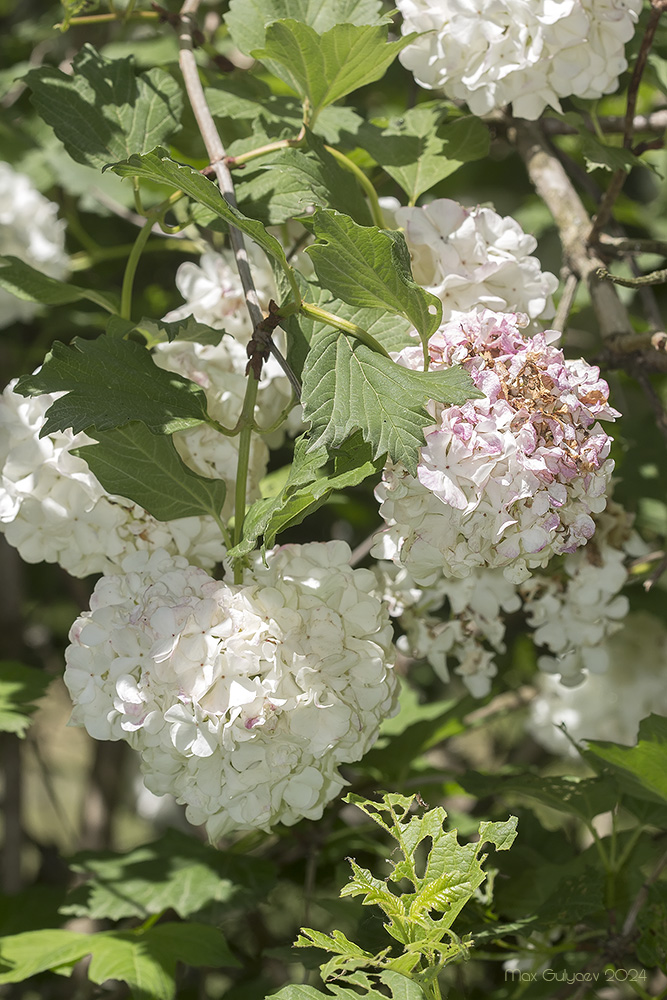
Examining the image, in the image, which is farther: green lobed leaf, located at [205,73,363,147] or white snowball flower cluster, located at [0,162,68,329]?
white snowball flower cluster, located at [0,162,68,329]

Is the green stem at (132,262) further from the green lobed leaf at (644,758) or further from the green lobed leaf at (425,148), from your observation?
the green lobed leaf at (644,758)

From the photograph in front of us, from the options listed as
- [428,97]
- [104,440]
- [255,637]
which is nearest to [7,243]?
[428,97]

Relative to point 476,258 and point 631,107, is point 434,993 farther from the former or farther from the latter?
point 631,107

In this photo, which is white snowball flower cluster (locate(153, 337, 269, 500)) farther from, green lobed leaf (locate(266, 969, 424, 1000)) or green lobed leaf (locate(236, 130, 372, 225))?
green lobed leaf (locate(266, 969, 424, 1000))

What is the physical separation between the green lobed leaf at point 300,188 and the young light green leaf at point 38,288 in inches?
8.2

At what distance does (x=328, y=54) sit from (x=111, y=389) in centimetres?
44

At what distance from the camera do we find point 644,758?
1.12 metres

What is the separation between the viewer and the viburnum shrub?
87 centimetres

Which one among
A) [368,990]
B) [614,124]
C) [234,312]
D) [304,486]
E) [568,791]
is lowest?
[568,791]

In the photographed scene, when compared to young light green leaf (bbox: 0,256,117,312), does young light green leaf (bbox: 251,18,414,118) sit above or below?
above

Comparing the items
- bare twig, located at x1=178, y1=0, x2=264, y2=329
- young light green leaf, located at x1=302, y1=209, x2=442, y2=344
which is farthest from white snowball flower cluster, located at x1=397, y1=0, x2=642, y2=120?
young light green leaf, located at x1=302, y1=209, x2=442, y2=344

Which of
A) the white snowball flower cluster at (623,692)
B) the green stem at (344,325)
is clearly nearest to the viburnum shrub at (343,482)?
the green stem at (344,325)

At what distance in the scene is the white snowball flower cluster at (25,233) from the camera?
1869 millimetres

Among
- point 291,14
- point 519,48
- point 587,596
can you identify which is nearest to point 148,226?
point 291,14
